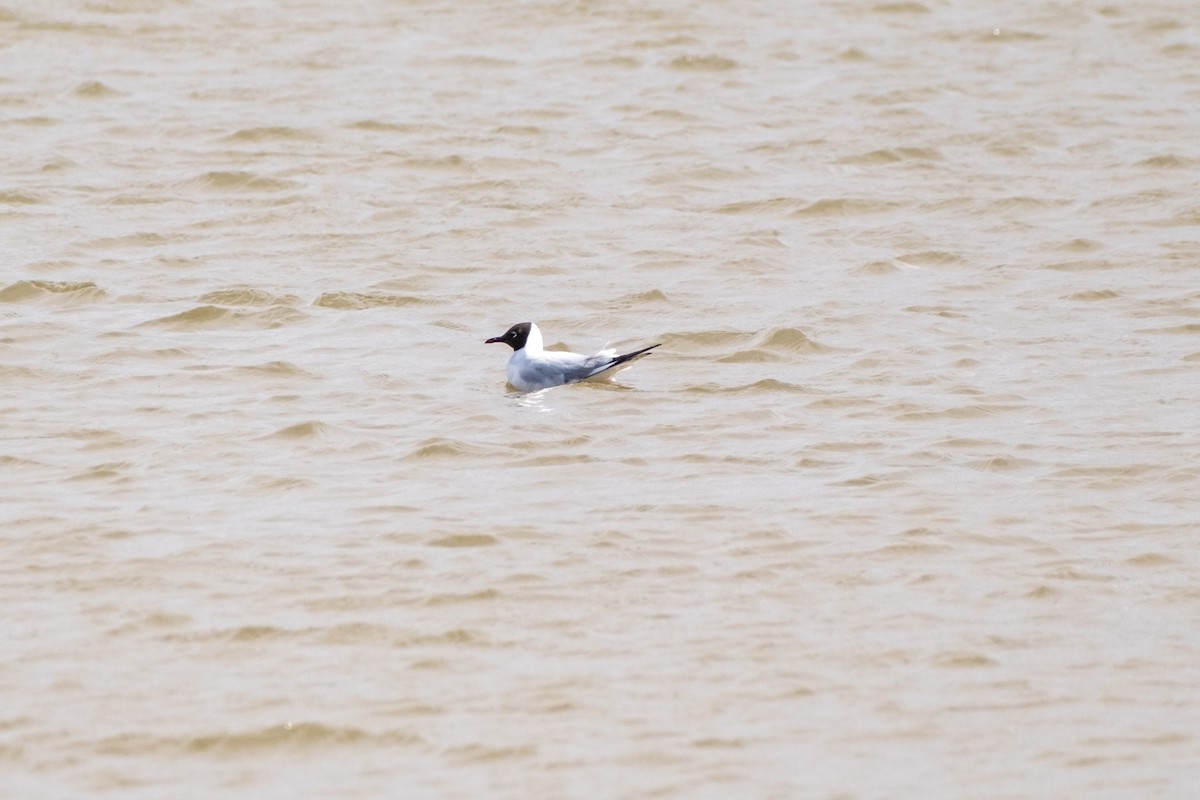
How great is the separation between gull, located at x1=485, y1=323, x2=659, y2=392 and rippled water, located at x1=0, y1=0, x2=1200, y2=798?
0.42 ft

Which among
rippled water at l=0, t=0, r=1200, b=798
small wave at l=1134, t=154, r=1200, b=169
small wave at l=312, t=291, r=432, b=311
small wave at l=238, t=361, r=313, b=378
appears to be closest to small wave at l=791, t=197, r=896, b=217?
rippled water at l=0, t=0, r=1200, b=798

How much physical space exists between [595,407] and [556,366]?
0.36m

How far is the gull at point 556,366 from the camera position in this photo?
952cm

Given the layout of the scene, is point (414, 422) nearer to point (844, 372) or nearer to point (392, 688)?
point (844, 372)

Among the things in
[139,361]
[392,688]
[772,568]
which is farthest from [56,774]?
[139,361]

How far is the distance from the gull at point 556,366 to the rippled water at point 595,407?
0.42ft

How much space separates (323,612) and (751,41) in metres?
12.0

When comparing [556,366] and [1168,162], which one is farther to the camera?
[1168,162]

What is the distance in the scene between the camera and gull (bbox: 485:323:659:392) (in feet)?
31.2

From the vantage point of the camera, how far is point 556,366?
9.55 m

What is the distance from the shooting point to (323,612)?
650cm

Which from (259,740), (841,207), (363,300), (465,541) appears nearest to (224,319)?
(363,300)

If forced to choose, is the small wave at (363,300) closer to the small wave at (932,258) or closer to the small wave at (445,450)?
the small wave at (445,450)

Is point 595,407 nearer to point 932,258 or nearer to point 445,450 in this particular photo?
point 445,450
